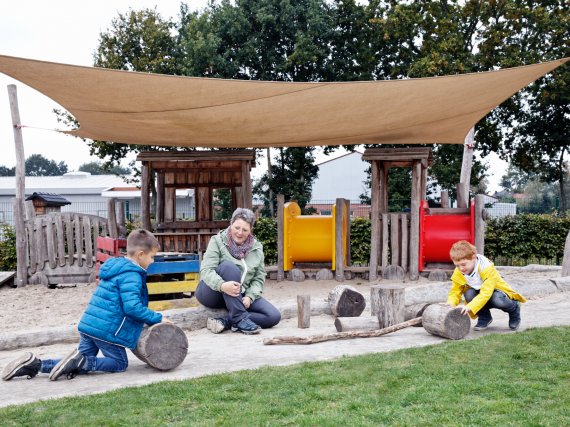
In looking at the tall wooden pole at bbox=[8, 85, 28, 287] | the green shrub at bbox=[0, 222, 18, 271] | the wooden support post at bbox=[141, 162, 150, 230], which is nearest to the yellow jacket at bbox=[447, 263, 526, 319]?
the wooden support post at bbox=[141, 162, 150, 230]

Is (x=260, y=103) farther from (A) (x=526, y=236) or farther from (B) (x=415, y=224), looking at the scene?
(A) (x=526, y=236)

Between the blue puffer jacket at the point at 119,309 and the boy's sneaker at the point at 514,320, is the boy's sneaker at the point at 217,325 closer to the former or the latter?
the blue puffer jacket at the point at 119,309

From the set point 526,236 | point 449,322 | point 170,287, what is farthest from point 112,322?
point 526,236

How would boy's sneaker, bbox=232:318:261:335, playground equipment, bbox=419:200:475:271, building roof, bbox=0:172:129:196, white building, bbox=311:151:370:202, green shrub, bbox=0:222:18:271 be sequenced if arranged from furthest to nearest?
white building, bbox=311:151:370:202 → building roof, bbox=0:172:129:196 → green shrub, bbox=0:222:18:271 → playground equipment, bbox=419:200:475:271 → boy's sneaker, bbox=232:318:261:335

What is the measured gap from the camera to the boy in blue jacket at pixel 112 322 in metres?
4.42

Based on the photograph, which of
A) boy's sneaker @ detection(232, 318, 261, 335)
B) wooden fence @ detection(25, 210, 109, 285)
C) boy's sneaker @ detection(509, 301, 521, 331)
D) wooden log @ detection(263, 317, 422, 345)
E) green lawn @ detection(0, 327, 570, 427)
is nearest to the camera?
green lawn @ detection(0, 327, 570, 427)

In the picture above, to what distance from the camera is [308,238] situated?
10164 mm

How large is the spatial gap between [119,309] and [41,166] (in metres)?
85.2

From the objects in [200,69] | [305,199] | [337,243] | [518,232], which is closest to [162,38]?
[200,69]

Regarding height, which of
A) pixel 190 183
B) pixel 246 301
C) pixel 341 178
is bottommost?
pixel 246 301

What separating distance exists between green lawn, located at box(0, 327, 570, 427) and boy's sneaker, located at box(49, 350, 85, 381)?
2.06ft

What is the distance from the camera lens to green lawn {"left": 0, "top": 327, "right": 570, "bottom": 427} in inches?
129

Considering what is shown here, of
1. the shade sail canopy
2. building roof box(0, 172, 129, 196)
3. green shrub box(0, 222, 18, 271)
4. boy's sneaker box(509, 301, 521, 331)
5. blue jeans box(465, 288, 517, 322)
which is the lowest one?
green shrub box(0, 222, 18, 271)

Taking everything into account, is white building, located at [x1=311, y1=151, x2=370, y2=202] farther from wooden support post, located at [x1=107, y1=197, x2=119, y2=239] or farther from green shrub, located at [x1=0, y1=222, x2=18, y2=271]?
wooden support post, located at [x1=107, y1=197, x2=119, y2=239]
